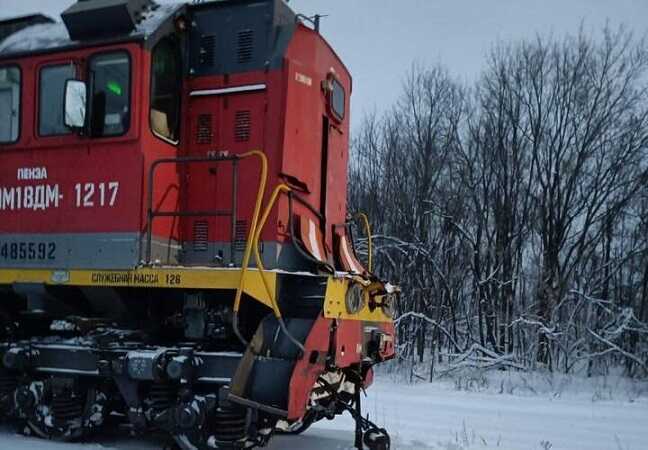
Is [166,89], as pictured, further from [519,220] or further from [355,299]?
[519,220]

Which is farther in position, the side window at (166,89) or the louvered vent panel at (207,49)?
the louvered vent panel at (207,49)

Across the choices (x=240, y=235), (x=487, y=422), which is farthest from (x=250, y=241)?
(x=487, y=422)

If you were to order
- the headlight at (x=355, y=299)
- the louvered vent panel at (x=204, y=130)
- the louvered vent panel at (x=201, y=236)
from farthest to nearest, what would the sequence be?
the louvered vent panel at (x=204, y=130) → the louvered vent panel at (x=201, y=236) → the headlight at (x=355, y=299)

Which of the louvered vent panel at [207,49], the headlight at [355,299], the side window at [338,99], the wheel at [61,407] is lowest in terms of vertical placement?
the wheel at [61,407]

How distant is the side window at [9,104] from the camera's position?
21.9ft

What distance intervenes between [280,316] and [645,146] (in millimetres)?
19203

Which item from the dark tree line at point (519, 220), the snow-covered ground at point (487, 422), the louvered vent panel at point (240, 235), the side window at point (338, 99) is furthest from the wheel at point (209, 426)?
the dark tree line at point (519, 220)

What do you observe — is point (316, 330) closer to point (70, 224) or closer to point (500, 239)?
point (70, 224)

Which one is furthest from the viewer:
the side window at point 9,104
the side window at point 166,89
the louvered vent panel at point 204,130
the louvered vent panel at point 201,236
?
the side window at point 9,104

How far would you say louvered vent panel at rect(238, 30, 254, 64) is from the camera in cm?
634

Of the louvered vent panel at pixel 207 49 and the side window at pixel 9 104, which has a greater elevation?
the louvered vent panel at pixel 207 49

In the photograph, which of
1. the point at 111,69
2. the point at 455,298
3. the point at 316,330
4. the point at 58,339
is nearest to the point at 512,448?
the point at 316,330

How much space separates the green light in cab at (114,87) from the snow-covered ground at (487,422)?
341cm

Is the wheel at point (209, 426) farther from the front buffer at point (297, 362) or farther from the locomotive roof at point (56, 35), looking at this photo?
the locomotive roof at point (56, 35)
